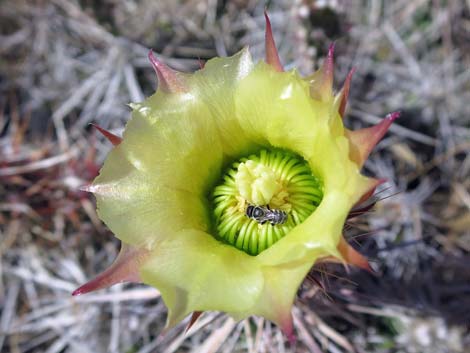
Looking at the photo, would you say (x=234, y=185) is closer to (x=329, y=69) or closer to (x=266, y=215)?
(x=266, y=215)

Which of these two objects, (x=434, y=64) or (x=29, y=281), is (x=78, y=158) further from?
(x=434, y=64)

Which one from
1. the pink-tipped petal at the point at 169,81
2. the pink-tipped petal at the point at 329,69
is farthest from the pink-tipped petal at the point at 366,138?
the pink-tipped petal at the point at 169,81

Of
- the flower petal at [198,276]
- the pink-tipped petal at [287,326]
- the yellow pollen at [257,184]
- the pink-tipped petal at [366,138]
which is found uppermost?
the pink-tipped petal at [366,138]

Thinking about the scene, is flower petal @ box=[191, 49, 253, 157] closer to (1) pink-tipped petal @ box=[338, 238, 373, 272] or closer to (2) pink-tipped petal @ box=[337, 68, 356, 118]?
(2) pink-tipped petal @ box=[337, 68, 356, 118]

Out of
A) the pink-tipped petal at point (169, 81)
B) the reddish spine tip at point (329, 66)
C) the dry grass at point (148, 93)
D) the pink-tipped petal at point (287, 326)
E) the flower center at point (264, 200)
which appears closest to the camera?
the pink-tipped petal at point (287, 326)

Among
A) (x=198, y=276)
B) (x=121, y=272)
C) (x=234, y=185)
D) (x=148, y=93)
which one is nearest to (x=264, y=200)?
(x=234, y=185)

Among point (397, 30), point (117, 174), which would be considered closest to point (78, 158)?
point (117, 174)

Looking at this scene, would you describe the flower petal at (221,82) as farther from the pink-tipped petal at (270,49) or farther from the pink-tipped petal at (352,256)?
the pink-tipped petal at (352,256)
